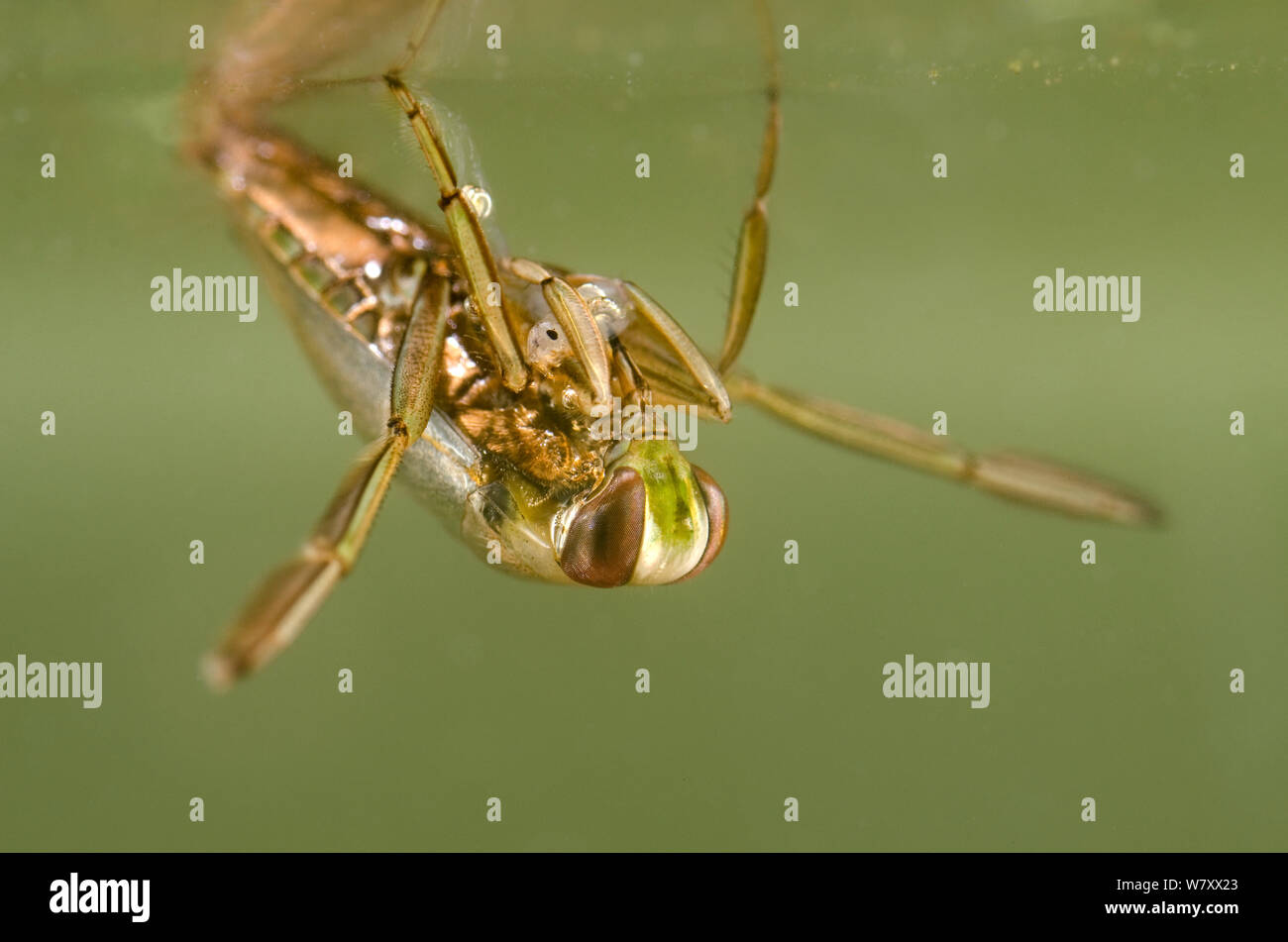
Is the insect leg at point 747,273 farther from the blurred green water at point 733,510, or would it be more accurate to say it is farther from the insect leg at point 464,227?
the blurred green water at point 733,510

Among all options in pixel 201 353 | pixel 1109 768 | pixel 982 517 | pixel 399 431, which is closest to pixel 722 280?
pixel 399 431

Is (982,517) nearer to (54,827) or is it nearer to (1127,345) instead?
(1127,345)

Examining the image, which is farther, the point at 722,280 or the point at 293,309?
the point at 293,309
